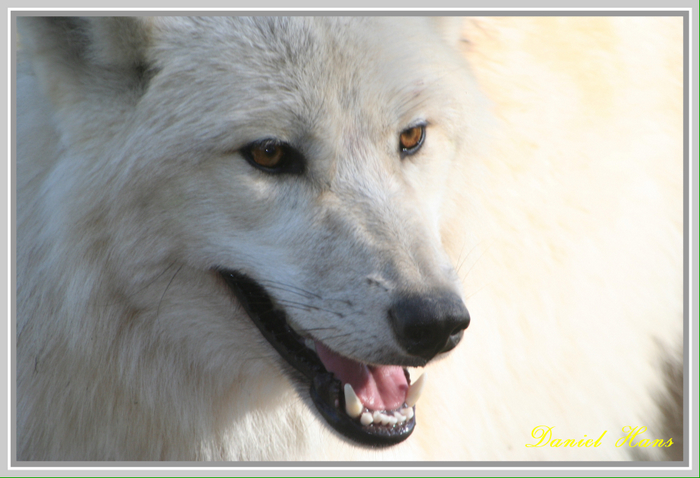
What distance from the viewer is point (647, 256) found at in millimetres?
3924

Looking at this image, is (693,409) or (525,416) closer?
(693,409)

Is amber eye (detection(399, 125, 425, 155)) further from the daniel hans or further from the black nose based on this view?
the daniel hans

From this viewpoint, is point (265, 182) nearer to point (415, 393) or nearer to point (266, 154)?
point (266, 154)

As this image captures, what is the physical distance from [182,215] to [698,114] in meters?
2.14

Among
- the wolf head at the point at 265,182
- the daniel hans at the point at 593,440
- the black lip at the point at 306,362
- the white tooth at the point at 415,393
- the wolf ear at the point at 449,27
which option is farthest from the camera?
the daniel hans at the point at 593,440

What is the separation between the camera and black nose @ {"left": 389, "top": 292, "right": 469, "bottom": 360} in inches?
83.7

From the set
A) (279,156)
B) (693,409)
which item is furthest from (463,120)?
(693,409)

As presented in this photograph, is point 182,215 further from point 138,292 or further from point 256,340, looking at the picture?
point 256,340

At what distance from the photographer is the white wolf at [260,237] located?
2.32 metres

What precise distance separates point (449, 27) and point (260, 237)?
126 centimetres

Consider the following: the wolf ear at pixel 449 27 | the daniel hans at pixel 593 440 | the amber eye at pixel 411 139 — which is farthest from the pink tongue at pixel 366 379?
the wolf ear at pixel 449 27

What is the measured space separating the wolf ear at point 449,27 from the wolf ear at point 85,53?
115 cm

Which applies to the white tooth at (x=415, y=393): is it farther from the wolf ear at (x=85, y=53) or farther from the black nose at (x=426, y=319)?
the wolf ear at (x=85, y=53)

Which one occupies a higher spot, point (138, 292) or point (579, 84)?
point (579, 84)
